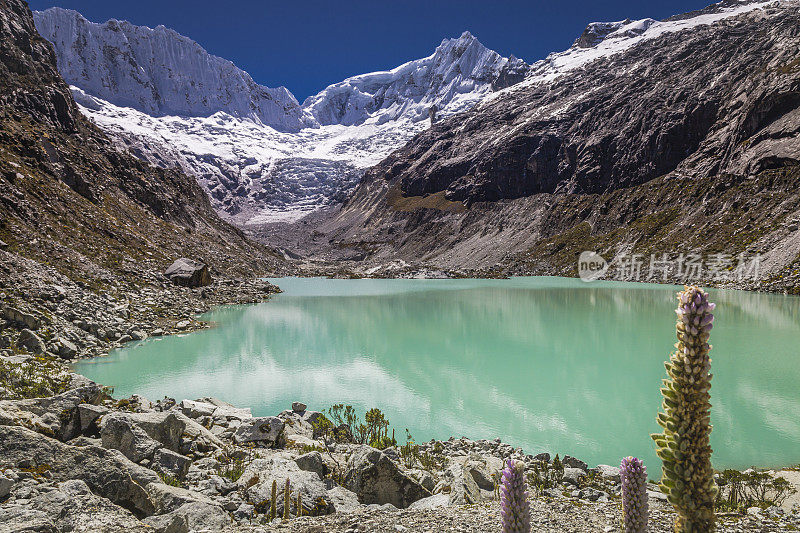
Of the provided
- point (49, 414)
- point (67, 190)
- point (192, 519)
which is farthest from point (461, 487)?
point (67, 190)

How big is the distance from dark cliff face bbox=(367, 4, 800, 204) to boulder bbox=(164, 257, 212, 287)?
100 meters

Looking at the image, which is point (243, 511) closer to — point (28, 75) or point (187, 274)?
point (187, 274)

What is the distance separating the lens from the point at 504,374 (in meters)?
18.7

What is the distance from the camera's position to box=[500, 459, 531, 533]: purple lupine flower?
331cm

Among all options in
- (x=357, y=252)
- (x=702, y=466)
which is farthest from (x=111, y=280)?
(x=357, y=252)

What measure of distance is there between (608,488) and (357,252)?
14953 centimetres

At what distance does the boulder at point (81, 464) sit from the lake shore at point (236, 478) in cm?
2

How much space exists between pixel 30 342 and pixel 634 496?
76.4 feet

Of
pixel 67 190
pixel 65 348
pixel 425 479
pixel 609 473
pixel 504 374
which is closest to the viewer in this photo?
pixel 425 479

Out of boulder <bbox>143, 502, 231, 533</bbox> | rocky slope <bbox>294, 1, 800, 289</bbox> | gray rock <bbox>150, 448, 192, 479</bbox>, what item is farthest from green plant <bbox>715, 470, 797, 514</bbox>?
rocky slope <bbox>294, 1, 800, 289</bbox>

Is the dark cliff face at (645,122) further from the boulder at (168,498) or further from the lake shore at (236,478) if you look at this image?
the boulder at (168,498)

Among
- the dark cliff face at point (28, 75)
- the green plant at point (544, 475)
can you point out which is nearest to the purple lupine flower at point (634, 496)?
the green plant at point (544, 475)

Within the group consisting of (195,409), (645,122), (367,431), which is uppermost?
(645,122)

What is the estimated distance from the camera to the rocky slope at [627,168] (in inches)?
3164
